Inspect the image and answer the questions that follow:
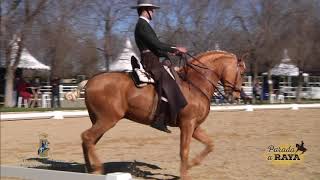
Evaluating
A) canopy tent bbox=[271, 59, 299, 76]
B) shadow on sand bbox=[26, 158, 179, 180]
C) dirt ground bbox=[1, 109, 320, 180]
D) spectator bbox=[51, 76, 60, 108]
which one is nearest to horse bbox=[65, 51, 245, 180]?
shadow on sand bbox=[26, 158, 179, 180]

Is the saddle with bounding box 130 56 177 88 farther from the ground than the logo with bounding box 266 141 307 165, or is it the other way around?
the saddle with bounding box 130 56 177 88

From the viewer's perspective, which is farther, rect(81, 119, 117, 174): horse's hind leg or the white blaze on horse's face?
the white blaze on horse's face

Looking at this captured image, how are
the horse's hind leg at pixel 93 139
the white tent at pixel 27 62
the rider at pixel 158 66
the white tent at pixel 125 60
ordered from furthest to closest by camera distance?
1. the white tent at pixel 125 60
2. the white tent at pixel 27 62
3. the horse's hind leg at pixel 93 139
4. the rider at pixel 158 66

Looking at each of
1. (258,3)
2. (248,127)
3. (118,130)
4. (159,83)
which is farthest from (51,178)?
(258,3)

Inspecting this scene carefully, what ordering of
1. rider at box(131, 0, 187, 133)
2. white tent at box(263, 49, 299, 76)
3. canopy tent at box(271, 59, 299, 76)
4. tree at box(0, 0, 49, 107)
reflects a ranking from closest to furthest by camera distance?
rider at box(131, 0, 187, 133) → tree at box(0, 0, 49, 107) → white tent at box(263, 49, 299, 76) → canopy tent at box(271, 59, 299, 76)

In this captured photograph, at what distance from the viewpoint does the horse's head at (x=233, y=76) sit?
28.8 feet

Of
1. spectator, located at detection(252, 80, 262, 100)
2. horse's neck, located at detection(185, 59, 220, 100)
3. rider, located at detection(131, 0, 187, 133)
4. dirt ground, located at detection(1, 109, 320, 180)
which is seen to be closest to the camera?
rider, located at detection(131, 0, 187, 133)

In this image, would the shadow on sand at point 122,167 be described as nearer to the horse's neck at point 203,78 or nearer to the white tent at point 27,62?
the horse's neck at point 203,78

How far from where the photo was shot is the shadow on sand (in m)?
8.72

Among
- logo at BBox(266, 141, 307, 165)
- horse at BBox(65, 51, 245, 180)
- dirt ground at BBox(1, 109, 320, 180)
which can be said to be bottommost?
dirt ground at BBox(1, 109, 320, 180)

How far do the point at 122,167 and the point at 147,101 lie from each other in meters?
1.91

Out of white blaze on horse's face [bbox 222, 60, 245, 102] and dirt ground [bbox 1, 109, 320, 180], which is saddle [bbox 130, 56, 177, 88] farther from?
dirt ground [bbox 1, 109, 320, 180]

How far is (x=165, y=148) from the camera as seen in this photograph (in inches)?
489

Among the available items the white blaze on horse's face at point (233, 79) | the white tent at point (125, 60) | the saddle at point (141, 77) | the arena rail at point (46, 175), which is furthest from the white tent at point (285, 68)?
the arena rail at point (46, 175)
